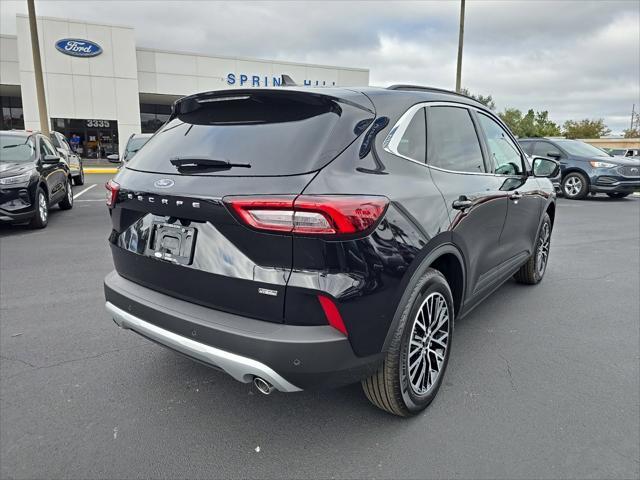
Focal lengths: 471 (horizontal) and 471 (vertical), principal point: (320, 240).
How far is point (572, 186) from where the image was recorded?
45.0ft

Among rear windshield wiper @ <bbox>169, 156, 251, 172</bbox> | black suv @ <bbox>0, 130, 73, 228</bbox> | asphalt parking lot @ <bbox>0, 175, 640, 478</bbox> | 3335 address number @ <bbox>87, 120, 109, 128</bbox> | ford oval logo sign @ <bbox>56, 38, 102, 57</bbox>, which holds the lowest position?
asphalt parking lot @ <bbox>0, 175, 640, 478</bbox>

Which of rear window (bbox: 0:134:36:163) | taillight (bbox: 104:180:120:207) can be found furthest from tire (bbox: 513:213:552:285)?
rear window (bbox: 0:134:36:163)

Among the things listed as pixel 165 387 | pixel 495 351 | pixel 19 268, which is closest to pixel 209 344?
pixel 165 387

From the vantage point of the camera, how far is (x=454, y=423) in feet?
8.52

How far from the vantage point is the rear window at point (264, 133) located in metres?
2.16

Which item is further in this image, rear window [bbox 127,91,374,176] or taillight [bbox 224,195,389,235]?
rear window [bbox 127,91,374,176]

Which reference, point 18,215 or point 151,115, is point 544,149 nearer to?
point 18,215

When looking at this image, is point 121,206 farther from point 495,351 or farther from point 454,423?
point 495,351

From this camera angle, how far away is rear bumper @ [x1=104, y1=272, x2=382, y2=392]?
2.03 meters

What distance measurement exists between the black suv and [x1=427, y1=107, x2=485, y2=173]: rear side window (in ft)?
22.1

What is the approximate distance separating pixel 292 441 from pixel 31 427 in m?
1.40

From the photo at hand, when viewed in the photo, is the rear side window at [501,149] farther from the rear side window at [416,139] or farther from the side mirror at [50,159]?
the side mirror at [50,159]

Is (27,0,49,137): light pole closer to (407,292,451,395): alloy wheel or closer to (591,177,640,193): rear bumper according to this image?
(407,292,451,395): alloy wheel

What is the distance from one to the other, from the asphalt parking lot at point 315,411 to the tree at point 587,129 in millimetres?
67252
